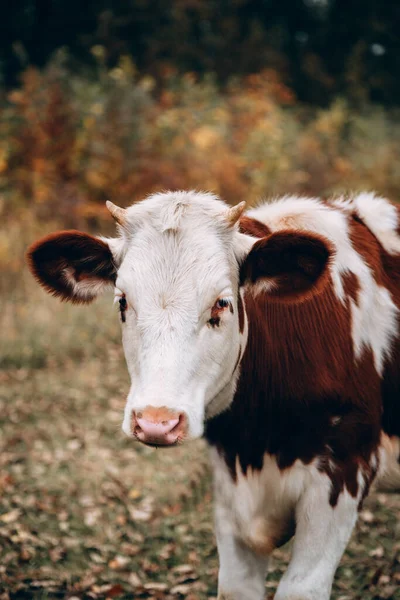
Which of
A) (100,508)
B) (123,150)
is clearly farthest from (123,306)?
(123,150)

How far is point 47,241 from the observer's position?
3.19 metres

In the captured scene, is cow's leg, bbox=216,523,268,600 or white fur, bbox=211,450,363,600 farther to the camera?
cow's leg, bbox=216,523,268,600

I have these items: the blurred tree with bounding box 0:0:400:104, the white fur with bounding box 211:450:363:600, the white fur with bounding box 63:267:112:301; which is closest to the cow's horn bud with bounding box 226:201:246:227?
the white fur with bounding box 63:267:112:301

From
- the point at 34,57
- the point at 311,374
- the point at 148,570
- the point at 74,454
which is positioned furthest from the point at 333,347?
the point at 34,57

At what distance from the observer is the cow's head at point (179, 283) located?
Answer: 265cm

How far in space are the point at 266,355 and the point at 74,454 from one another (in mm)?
3751

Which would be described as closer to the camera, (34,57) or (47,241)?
(47,241)

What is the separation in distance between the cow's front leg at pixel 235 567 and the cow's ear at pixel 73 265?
1216 millimetres

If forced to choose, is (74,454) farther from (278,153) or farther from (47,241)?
(278,153)

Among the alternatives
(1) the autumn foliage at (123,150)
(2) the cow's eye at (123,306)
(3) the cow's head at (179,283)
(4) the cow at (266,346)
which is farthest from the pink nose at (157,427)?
(1) the autumn foliage at (123,150)

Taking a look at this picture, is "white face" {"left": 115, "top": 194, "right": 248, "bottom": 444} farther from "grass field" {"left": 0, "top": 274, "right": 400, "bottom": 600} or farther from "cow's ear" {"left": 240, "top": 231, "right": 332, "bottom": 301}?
"grass field" {"left": 0, "top": 274, "right": 400, "bottom": 600}

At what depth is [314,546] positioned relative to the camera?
3139 millimetres

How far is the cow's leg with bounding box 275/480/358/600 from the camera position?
3129 millimetres

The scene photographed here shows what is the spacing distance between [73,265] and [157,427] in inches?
42.4
